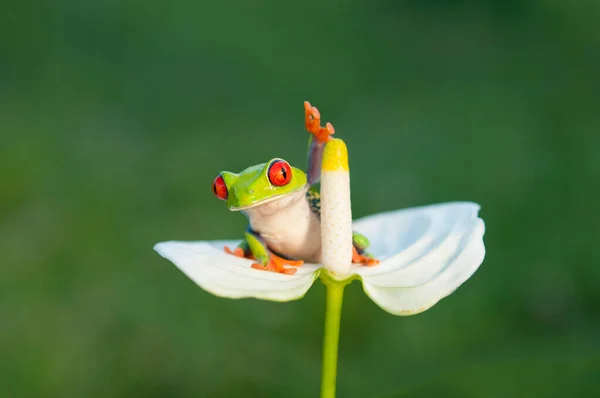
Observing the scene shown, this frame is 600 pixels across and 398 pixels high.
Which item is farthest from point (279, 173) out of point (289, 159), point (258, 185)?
point (289, 159)

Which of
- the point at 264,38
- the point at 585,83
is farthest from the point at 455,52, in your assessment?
the point at 264,38

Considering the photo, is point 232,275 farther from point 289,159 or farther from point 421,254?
point 289,159

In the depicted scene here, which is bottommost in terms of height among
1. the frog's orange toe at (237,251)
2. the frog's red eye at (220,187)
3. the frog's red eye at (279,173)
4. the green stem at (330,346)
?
the green stem at (330,346)

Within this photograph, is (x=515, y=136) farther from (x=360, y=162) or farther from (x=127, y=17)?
(x=127, y=17)

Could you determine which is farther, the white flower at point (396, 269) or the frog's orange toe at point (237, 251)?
the frog's orange toe at point (237, 251)

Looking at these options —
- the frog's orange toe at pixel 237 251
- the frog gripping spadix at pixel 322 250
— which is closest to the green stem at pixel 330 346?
the frog gripping spadix at pixel 322 250

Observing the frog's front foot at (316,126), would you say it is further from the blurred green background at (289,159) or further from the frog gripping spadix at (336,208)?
the blurred green background at (289,159)
